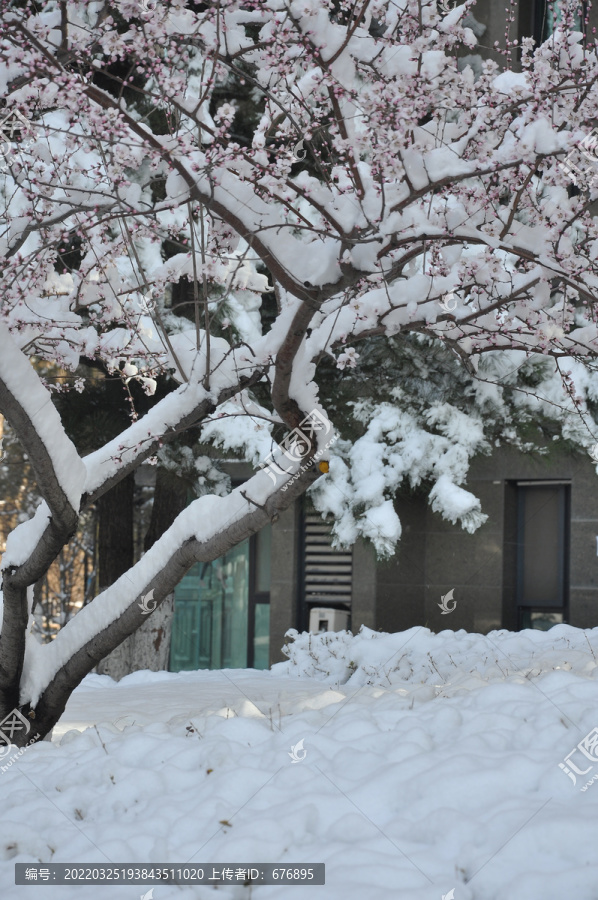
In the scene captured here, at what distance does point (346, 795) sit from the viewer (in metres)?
3.59

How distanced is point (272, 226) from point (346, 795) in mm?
2150

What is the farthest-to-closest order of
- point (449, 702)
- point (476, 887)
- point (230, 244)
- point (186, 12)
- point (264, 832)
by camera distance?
point (230, 244), point (449, 702), point (186, 12), point (264, 832), point (476, 887)

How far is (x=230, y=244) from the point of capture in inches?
234

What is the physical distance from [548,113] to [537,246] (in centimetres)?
62

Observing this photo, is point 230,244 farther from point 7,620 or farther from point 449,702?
point 449,702

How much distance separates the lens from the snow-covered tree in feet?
13.4

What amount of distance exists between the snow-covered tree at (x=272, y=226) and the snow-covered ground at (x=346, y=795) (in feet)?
3.58

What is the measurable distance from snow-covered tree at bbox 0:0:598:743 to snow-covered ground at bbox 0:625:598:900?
109 cm

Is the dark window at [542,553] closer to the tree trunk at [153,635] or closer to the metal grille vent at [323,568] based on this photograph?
the metal grille vent at [323,568]

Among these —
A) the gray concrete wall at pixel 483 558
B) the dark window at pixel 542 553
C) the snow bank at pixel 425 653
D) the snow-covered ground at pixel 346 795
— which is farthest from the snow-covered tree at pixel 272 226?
the dark window at pixel 542 553

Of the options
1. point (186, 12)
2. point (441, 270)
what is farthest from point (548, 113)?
point (186, 12)

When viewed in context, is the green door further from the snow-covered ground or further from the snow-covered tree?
the snow-covered ground

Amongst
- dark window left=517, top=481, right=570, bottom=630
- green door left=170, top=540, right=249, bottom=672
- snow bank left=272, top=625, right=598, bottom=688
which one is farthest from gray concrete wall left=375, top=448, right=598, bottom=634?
green door left=170, top=540, right=249, bottom=672

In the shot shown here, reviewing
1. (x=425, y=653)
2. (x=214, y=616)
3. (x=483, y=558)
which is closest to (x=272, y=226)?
(x=425, y=653)
